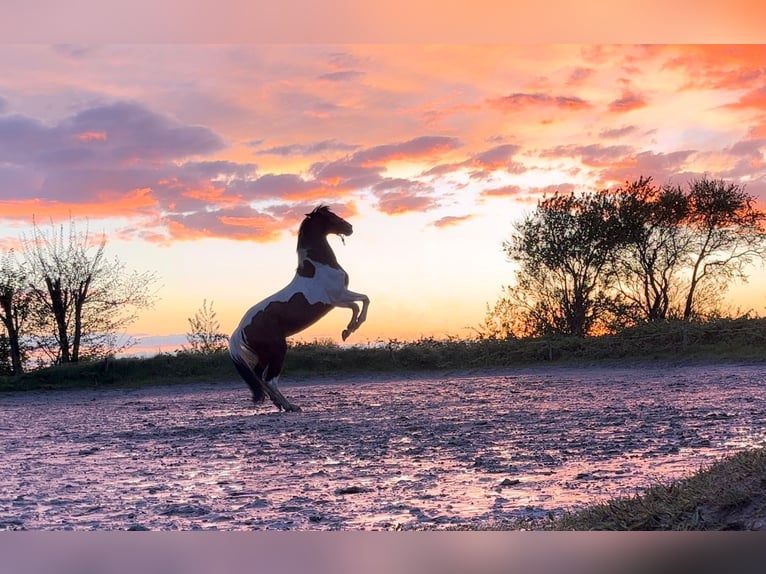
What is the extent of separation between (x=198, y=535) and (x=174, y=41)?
10.6ft

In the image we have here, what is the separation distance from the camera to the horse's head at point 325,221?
9.97 metres

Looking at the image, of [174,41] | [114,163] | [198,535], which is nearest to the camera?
[198,535]

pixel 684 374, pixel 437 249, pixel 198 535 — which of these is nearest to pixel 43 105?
pixel 437 249

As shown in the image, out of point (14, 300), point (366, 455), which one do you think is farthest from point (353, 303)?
point (14, 300)

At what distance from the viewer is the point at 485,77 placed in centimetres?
841

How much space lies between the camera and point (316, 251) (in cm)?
1009

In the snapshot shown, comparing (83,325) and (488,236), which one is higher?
(488,236)

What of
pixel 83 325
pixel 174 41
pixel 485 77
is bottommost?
pixel 83 325

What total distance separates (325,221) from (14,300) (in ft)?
34.9

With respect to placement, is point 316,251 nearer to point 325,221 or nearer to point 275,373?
point 325,221

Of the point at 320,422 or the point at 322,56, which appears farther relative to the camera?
the point at 320,422

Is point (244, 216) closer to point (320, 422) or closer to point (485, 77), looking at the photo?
point (320, 422)

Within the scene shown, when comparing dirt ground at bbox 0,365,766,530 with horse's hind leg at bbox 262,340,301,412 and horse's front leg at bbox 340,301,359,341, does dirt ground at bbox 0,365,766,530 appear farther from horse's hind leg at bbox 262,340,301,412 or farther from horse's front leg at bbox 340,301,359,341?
horse's front leg at bbox 340,301,359,341

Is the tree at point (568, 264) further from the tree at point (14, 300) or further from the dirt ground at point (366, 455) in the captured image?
Result: the tree at point (14, 300)
